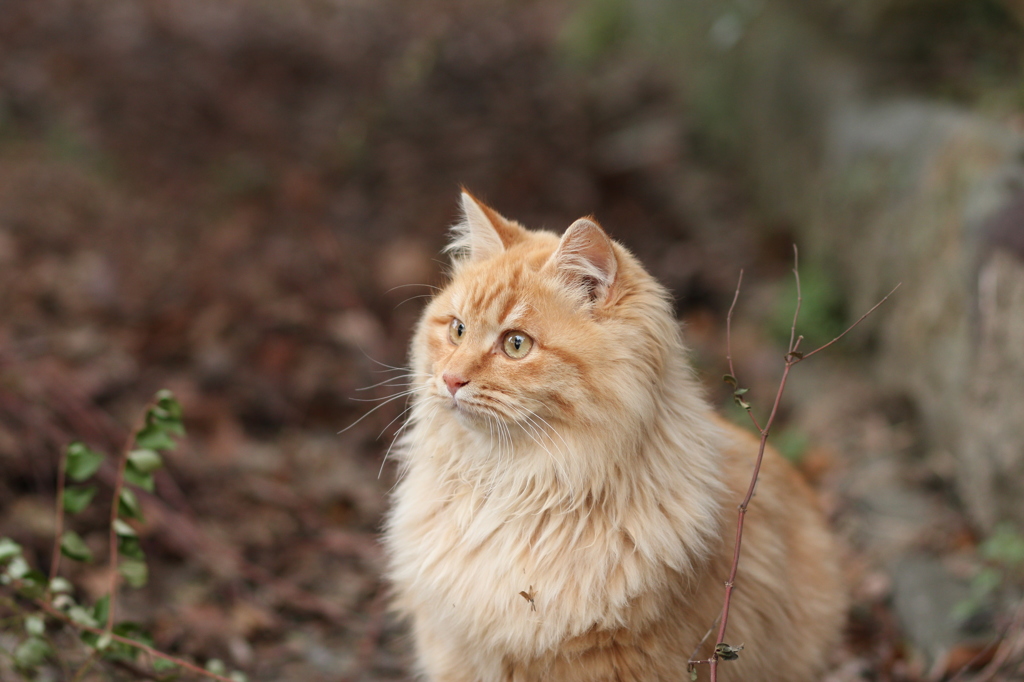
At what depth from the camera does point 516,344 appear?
2.08m

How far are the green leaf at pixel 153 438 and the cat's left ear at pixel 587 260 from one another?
Answer: 1.38 metres

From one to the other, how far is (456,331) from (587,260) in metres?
0.44

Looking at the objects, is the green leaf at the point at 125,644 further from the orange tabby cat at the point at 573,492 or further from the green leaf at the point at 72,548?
the orange tabby cat at the point at 573,492

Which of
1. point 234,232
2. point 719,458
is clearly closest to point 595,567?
point 719,458

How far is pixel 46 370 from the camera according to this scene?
3582 millimetres

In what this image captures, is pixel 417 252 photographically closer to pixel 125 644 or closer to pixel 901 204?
pixel 901 204

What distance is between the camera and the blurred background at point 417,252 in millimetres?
3209

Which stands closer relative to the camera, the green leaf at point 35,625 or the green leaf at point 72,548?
the green leaf at point 35,625

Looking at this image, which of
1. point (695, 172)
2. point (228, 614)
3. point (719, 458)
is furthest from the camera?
point (695, 172)

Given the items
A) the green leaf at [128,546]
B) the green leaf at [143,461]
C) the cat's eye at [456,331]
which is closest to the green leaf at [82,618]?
the green leaf at [128,546]

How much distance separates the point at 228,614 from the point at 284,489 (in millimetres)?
842

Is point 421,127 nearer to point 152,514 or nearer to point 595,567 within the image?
point 152,514

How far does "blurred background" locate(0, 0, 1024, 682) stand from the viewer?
10.5 feet

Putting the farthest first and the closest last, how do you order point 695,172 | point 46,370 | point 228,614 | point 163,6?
point 163,6, point 695,172, point 46,370, point 228,614
